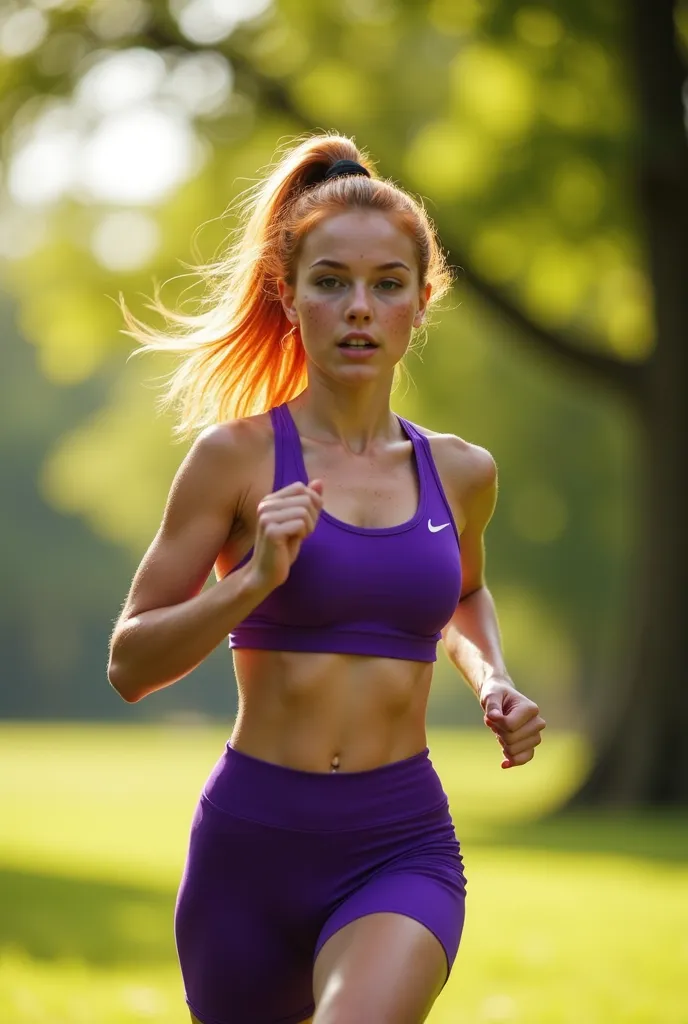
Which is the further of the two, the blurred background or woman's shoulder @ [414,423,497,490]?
the blurred background

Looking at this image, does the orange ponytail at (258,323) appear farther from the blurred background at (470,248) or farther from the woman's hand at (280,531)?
the blurred background at (470,248)

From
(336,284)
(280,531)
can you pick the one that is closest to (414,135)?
(336,284)

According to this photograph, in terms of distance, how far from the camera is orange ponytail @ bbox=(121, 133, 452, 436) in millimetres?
4223

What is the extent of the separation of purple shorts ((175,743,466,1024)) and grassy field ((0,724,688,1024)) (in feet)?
10.6

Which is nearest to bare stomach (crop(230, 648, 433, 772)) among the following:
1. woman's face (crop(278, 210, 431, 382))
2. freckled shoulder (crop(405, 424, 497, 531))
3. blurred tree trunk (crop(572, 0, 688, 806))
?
freckled shoulder (crop(405, 424, 497, 531))

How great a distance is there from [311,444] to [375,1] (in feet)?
49.2

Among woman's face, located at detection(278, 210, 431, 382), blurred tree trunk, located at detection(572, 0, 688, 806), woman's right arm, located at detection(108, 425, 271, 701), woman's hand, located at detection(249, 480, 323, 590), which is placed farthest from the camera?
blurred tree trunk, located at detection(572, 0, 688, 806)

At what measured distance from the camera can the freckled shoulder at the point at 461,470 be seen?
4176 mm

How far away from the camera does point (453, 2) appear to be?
16.5 meters

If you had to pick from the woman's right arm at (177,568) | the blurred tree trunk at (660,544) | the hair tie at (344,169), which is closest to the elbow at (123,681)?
the woman's right arm at (177,568)

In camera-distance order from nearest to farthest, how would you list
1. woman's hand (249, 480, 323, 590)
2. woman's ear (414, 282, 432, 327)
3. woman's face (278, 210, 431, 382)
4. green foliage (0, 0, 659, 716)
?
woman's hand (249, 480, 323, 590) → woman's face (278, 210, 431, 382) → woman's ear (414, 282, 432, 327) → green foliage (0, 0, 659, 716)

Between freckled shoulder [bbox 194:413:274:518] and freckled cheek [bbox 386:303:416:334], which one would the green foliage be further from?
freckled shoulder [bbox 194:413:274:518]

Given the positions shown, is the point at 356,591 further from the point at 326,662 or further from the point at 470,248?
the point at 470,248

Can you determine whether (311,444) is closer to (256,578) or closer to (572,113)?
(256,578)
